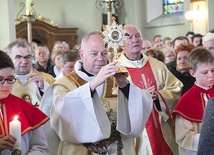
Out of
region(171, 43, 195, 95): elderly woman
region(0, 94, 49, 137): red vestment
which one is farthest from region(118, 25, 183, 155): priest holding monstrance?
region(0, 94, 49, 137): red vestment

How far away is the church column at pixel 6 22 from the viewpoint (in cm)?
923

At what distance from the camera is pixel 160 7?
19.8m

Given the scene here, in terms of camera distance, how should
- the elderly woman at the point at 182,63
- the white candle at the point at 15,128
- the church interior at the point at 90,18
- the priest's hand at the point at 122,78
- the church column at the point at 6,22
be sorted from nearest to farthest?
the white candle at the point at 15,128, the priest's hand at the point at 122,78, the elderly woman at the point at 182,63, the church column at the point at 6,22, the church interior at the point at 90,18

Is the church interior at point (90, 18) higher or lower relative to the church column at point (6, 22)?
higher

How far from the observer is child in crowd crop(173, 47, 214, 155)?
3.88 meters

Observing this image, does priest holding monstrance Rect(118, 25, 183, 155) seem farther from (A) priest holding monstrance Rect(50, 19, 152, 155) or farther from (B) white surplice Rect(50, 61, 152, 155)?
(B) white surplice Rect(50, 61, 152, 155)

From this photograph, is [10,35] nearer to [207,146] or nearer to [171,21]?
[207,146]

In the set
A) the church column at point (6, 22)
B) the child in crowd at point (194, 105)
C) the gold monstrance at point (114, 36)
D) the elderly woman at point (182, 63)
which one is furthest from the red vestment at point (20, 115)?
the church column at point (6, 22)

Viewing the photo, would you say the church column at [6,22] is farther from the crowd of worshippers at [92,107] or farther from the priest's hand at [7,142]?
the priest's hand at [7,142]

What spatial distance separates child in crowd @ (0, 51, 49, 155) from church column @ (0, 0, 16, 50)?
6302 mm

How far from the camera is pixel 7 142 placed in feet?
8.88

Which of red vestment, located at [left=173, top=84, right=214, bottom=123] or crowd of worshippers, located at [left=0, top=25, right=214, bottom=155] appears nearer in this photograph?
crowd of worshippers, located at [left=0, top=25, right=214, bottom=155]

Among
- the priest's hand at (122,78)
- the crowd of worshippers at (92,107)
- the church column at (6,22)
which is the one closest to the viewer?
the crowd of worshippers at (92,107)

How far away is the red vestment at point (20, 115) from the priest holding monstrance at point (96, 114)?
0.36 m
